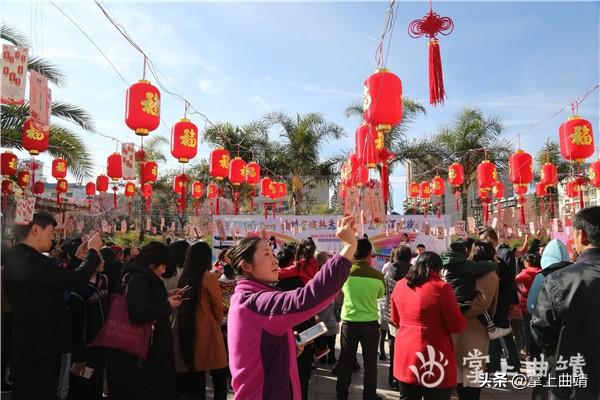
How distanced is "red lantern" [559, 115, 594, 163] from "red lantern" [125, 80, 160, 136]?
6.69 meters

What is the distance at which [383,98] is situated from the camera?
486 cm

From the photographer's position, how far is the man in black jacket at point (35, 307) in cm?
283

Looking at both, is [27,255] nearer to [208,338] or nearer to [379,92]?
[208,338]

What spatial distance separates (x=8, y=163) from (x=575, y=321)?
10.6m

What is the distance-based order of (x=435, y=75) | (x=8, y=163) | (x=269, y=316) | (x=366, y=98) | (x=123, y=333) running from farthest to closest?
1. (x=8, y=163)
2. (x=366, y=98)
3. (x=435, y=75)
4. (x=123, y=333)
5. (x=269, y=316)

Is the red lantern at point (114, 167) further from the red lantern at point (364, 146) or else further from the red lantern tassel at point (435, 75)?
the red lantern tassel at point (435, 75)

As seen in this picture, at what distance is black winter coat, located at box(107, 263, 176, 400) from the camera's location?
8.36ft

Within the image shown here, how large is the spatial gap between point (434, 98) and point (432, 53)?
0.47 meters

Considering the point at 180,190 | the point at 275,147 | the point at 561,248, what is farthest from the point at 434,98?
the point at 275,147

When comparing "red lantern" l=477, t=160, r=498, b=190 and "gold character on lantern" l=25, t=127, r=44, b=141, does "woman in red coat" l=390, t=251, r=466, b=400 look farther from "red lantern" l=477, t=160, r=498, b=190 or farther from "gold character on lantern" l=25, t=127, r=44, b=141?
"red lantern" l=477, t=160, r=498, b=190

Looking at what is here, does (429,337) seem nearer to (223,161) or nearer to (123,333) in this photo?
(123,333)

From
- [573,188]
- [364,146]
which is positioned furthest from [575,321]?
[573,188]

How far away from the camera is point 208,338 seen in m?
3.38

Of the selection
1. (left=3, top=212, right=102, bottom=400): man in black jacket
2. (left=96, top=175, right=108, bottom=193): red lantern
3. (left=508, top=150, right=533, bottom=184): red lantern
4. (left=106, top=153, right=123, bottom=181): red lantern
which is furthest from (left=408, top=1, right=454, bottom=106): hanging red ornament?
(left=96, top=175, right=108, bottom=193): red lantern
